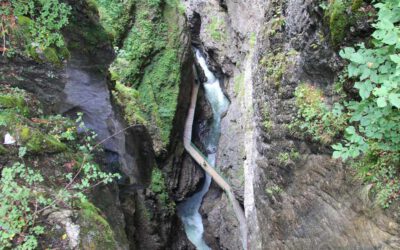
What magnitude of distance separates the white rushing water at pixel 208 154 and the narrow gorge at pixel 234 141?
1.28ft

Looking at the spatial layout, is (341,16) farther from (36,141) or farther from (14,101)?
(14,101)

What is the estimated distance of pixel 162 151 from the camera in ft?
36.6

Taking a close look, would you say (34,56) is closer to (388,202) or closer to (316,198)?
(316,198)

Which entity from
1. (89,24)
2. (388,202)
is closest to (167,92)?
(89,24)

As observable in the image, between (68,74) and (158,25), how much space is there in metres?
7.60

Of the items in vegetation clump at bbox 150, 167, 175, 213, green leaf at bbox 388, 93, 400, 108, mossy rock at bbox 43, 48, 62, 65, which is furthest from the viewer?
vegetation clump at bbox 150, 167, 175, 213

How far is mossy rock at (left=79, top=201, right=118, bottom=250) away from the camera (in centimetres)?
389

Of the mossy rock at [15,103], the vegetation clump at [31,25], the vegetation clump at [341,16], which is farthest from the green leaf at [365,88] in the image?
the vegetation clump at [31,25]

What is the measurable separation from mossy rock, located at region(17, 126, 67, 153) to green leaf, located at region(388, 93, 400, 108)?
4.05 metres

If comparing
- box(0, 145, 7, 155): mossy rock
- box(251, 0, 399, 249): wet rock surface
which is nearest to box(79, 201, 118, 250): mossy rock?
box(0, 145, 7, 155): mossy rock

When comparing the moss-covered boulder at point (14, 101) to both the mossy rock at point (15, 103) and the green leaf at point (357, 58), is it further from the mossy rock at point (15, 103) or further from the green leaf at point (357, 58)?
the green leaf at point (357, 58)

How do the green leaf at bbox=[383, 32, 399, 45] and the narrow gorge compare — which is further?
the narrow gorge

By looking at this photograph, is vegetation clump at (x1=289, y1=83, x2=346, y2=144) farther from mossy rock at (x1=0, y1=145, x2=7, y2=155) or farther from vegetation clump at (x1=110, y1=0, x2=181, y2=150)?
vegetation clump at (x1=110, y1=0, x2=181, y2=150)

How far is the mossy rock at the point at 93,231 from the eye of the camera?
3.89 metres
